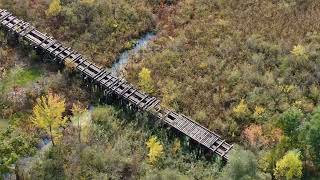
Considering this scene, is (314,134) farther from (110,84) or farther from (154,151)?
(110,84)

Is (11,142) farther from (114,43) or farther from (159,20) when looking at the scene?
(159,20)

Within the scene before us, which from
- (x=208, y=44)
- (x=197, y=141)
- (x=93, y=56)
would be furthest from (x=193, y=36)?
(x=197, y=141)

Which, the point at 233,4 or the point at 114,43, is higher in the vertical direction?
the point at 233,4

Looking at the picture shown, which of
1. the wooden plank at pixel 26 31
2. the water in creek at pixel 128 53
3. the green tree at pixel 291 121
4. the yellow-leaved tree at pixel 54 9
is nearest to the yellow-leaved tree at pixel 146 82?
the water in creek at pixel 128 53

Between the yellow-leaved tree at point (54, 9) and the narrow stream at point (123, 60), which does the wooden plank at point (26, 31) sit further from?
the narrow stream at point (123, 60)

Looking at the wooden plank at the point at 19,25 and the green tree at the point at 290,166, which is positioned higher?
the green tree at the point at 290,166

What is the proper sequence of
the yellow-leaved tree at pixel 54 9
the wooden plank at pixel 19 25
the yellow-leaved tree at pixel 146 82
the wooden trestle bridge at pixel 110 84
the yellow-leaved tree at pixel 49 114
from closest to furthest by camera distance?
1. the yellow-leaved tree at pixel 49 114
2. the wooden trestle bridge at pixel 110 84
3. the yellow-leaved tree at pixel 146 82
4. the wooden plank at pixel 19 25
5. the yellow-leaved tree at pixel 54 9

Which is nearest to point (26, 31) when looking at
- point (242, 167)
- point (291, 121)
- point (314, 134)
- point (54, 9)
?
point (54, 9)
